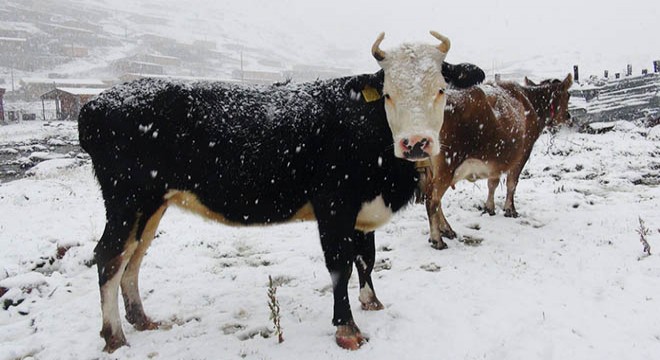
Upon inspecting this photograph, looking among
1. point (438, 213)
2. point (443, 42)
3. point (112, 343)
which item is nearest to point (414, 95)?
point (443, 42)

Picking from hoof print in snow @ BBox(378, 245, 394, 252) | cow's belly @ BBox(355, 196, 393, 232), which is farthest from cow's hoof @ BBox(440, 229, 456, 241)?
cow's belly @ BBox(355, 196, 393, 232)

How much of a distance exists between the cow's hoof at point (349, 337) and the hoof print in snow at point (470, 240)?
2877 mm

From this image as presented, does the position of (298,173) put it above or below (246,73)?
below

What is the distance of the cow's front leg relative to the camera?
375cm

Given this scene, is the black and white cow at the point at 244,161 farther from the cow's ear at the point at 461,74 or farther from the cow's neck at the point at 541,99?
the cow's neck at the point at 541,99

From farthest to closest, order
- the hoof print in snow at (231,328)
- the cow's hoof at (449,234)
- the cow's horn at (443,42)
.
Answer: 1. the cow's hoof at (449,234)
2. the hoof print in snow at (231,328)
3. the cow's horn at (443,42)

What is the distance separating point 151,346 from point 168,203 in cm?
125

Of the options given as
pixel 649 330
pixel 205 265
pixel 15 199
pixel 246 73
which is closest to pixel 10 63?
pixel 246 73

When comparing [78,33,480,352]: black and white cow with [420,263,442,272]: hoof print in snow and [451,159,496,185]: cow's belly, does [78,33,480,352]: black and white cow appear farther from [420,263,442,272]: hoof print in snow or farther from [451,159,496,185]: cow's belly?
[451,159,496,185]: cow's belly

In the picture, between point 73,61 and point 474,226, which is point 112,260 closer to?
point 474,226

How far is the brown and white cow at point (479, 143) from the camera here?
6.17 m

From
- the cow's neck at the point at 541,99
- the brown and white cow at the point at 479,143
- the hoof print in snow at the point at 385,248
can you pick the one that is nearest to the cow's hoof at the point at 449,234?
the brown and white cow at the point at 479,143

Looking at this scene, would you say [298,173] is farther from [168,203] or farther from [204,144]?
[168,203]

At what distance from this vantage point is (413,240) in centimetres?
627
